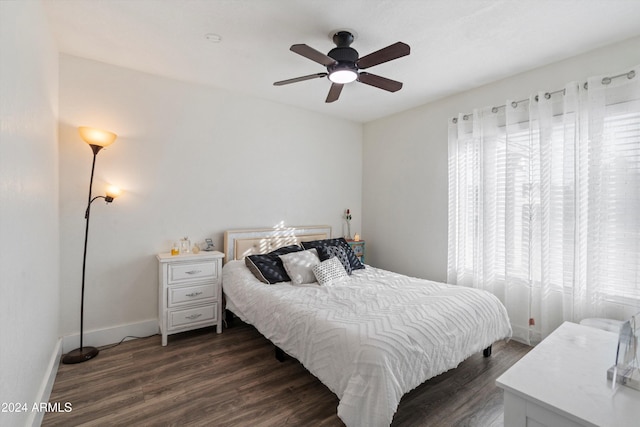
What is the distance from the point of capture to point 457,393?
7.01 feet

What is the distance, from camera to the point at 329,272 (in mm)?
3070

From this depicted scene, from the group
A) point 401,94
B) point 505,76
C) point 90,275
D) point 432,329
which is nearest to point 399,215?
point 401,94

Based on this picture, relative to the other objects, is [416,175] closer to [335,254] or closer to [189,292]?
[335,254]

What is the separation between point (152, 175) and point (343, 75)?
7.34ft

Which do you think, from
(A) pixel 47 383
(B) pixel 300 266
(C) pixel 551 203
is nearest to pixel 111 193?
(A) pixel 47 383

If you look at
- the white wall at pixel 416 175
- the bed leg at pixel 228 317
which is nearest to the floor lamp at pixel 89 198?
the bed leg at pixel 228 317

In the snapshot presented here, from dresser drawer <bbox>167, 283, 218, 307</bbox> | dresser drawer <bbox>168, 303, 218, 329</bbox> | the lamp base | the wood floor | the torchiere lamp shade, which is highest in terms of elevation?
the torchiere lamp shade

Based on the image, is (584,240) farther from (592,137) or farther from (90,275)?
(90,275)

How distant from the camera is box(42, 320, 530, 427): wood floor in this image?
6.17ft

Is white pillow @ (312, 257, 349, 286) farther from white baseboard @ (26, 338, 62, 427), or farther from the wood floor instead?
white baseboard @ (26, 338, 62, 427)

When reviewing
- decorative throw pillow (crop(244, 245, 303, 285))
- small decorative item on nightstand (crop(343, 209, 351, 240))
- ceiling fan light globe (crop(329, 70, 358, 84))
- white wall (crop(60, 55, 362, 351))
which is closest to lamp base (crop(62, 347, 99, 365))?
white wall (crop(60, 55, 362, 351))

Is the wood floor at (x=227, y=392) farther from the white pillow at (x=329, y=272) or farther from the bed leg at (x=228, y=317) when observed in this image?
the white pillow at (x=329, y=272)

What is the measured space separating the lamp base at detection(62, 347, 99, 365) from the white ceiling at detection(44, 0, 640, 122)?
2719 mm

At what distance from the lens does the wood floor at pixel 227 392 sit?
188cm
